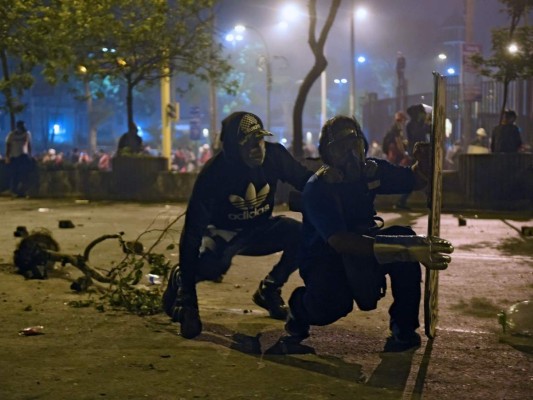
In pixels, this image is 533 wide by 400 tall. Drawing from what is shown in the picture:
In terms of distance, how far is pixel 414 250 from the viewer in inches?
183

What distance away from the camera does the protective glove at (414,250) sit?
181 inches

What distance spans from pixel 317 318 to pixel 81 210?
1159cm

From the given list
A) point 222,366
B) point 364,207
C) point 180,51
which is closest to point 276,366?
point 222,366

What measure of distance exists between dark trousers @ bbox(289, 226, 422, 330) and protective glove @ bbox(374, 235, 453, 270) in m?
0.20

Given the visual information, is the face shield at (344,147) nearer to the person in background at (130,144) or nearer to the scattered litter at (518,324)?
the scattered litter at (518,324)

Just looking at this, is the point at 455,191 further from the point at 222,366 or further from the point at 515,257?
the point at 222,366

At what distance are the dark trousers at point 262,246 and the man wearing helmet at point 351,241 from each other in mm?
576

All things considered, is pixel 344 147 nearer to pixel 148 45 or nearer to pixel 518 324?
pixel 518 324

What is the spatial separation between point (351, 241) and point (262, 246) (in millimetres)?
1211

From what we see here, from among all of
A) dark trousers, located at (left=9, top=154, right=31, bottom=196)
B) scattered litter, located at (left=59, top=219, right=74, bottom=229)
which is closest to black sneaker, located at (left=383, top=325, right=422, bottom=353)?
scattered litter, located at (left=59, top=219, right=74, bottom=229)

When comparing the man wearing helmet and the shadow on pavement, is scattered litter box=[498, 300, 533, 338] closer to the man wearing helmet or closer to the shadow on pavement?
the shadow on pavement

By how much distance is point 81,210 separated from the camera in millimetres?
16141

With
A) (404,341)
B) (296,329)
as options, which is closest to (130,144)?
(296,329)

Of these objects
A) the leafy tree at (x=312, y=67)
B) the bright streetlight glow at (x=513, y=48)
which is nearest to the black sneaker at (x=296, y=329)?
the bright streetlight glow at (x=513, y=48)
